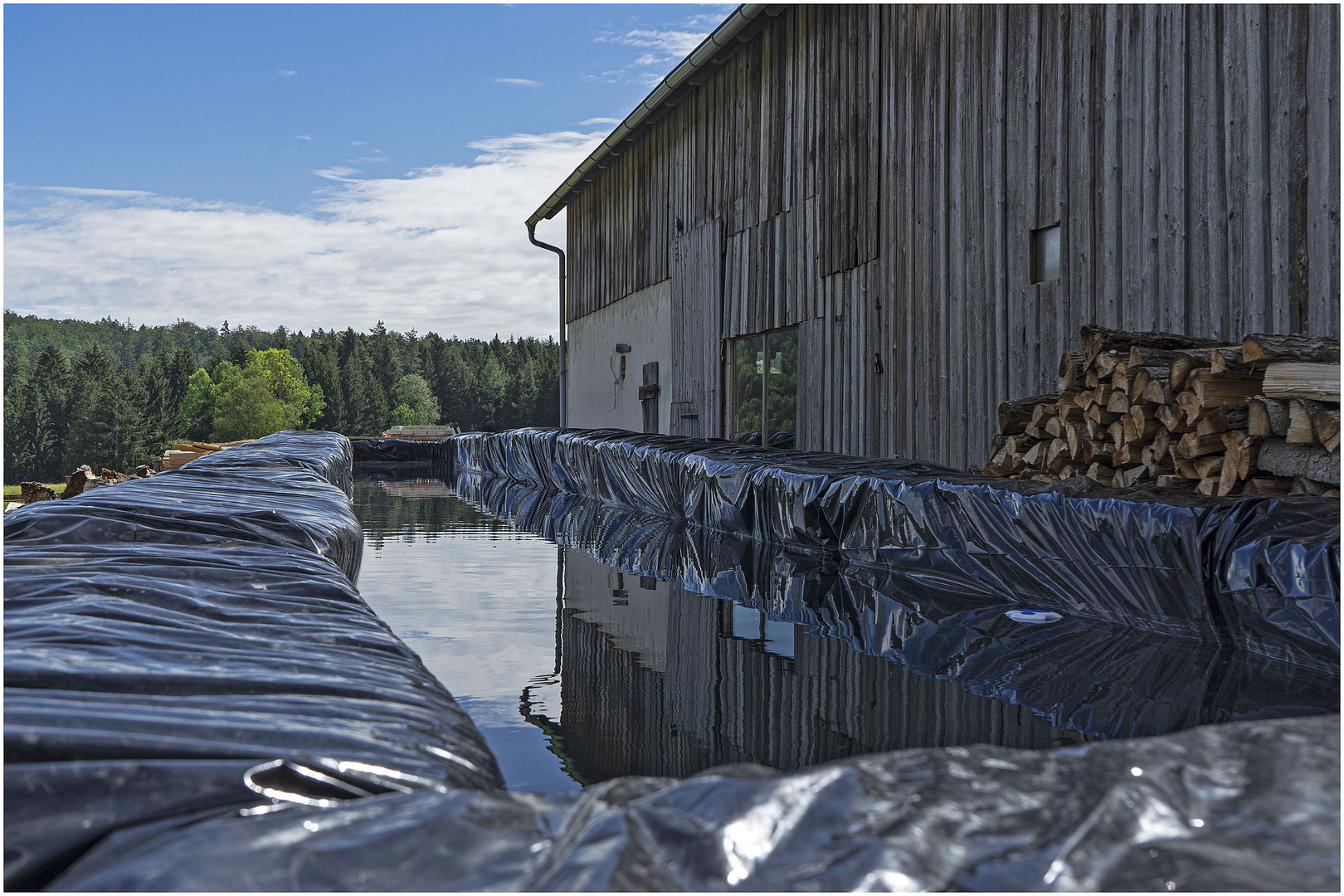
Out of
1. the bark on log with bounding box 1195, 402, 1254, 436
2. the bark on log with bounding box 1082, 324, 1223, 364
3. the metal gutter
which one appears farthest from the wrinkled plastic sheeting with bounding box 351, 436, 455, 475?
the bark on log with bounding box 1195, 402, 1254, 436

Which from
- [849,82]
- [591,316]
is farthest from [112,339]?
[849,82]

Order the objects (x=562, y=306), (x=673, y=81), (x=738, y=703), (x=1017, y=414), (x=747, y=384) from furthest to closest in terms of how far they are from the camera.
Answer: (x=562, y=306) → (x=673, y=81) → (x=747, y=384) → (x=1017, y=414) → (x=738, y=703)

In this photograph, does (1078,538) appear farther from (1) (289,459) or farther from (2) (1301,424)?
(1) (289,459)

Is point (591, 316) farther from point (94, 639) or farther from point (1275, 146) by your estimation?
point (94, 639)

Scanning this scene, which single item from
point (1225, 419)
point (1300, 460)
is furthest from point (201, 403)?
point (1300, 460)

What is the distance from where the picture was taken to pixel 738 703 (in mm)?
3309

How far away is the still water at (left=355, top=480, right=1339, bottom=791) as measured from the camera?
284 centimetres

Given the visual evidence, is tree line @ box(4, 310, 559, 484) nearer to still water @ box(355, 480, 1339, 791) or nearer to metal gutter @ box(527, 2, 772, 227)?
metal gutter @ box(527, 2, 772, 227)

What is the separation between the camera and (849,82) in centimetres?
950

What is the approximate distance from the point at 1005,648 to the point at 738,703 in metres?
1.23

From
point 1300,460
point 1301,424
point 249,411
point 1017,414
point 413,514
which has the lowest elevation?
point 413,514

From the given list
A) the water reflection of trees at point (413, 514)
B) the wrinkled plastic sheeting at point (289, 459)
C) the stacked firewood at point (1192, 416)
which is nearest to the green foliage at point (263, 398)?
the water reflection of trees at point (413, 514)

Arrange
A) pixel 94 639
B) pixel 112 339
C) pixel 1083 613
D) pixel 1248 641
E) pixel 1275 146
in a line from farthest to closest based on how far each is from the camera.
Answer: pixel 112 339 < pixel 1275 146 < pixel 1083 613 < pixel 1248 641 < pixel 94 639

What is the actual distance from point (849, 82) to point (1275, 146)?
504 cm
